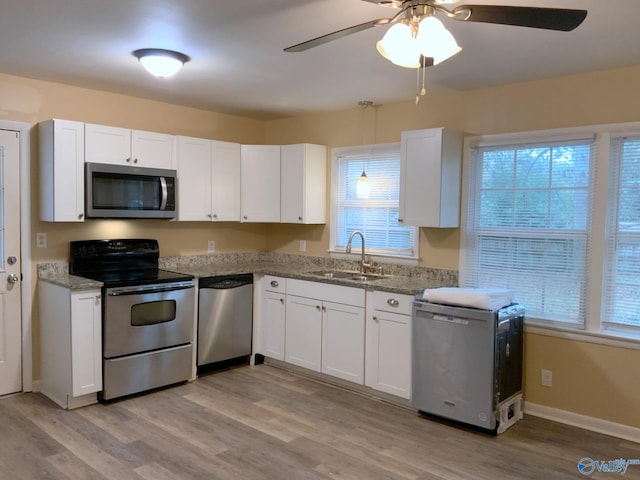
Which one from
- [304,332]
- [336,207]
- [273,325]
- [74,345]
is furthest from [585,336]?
[74,345]

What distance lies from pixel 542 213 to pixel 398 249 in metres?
1.24

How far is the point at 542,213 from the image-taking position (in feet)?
11.9

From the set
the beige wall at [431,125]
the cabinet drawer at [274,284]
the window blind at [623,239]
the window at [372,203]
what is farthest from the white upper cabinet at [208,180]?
the window blind at [623,239]

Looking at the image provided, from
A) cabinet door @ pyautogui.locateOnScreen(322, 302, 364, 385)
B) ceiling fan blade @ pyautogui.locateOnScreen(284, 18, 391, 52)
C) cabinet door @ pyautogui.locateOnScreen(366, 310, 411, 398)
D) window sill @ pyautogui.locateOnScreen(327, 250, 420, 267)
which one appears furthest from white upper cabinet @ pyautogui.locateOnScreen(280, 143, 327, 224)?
ceiling fan blade @ pyautogui.locateOnScreen(284, 18, 391, 52)

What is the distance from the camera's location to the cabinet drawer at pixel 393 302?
3646 mm

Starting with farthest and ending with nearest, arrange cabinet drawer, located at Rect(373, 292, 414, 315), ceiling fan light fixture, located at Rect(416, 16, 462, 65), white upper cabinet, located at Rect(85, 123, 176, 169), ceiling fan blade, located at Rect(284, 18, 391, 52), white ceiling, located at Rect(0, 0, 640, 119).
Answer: white upper cabinet, located at Rect(85, 123, 176, 169), cabinet drawer, located at Rect(373, 292, 414, 315), white ceiling, located at Rect(0, 0, 640, 119), ceiling fan blade, located at Rect(284, 18, 391, 52), ceiling fan light fixture, located at Rect(416, 16, 462, 65)

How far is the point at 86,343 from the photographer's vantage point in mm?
3588

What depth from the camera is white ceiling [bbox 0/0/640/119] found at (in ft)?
7.90

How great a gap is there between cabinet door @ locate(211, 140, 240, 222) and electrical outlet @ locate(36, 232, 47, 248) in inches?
54.3

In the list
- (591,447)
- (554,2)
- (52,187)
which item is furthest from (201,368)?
(554,2)

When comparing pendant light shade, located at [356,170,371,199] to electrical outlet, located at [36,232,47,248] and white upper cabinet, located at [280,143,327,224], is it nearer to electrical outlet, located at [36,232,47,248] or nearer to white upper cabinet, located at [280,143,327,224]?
white upper cabinet, located at [280,143,327,224]

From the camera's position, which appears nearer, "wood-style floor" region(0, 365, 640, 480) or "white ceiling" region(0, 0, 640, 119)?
"white ceiling" region(0, 0, 640, 119)

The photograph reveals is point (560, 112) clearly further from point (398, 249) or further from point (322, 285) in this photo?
point (322, 285)

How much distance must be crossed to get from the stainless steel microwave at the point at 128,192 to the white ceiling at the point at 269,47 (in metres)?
0.66
